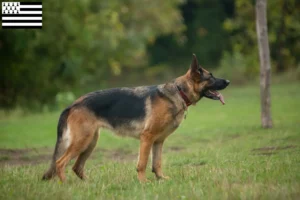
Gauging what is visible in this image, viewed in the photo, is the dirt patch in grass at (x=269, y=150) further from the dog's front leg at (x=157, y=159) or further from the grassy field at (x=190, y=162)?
the dog's front leg at (x=157, y=159)

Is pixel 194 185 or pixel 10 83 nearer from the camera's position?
pixel 194 185

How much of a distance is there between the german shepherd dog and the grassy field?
568 millimetres

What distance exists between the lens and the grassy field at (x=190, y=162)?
8047 mm

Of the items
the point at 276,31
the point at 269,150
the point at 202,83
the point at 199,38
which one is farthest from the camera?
the point at 199,38

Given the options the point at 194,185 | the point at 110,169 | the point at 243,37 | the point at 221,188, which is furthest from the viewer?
the point at 243,37

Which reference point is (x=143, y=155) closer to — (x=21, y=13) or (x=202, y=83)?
(x=202, y=83)

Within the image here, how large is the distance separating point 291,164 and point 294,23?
2861cm

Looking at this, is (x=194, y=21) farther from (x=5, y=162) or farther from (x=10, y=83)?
(x=5, y=162)

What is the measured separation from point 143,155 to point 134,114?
0.77 m

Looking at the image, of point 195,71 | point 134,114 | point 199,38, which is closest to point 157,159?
point 134,114

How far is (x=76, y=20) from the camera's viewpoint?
31.1m

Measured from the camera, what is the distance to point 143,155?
976 cm

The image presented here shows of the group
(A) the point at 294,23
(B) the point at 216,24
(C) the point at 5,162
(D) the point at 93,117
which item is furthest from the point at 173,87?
(B) the point at 216,24

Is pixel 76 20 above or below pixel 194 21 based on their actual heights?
below
